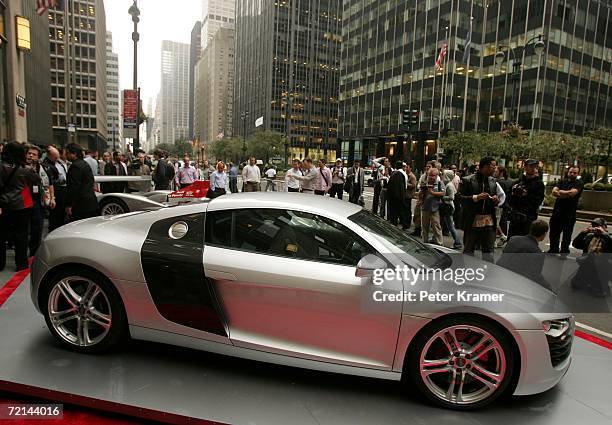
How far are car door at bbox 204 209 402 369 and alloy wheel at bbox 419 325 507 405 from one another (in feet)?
0.99

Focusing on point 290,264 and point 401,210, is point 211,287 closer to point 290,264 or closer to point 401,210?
point 290,264

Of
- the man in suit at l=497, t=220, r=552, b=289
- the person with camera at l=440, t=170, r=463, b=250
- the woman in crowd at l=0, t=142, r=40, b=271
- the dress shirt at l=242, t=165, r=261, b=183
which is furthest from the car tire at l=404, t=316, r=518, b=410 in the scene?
the dress shirt at l=242, t=165, r=261, b=183

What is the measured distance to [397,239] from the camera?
3402mm

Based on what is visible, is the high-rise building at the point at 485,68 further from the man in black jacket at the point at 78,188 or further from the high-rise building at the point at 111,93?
the high-rise building at the point at 111,93

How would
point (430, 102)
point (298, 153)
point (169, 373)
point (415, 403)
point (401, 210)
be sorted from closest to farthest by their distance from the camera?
point (415, 403) → point (169, 373) → point (401, 210) → point (430, 102) → point (298, 153)

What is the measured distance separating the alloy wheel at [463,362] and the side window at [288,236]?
0.82 meters

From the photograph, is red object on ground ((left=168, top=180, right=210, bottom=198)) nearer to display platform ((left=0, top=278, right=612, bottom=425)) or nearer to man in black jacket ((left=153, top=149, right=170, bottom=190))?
man in black jacket ((left=153, top=149, right=170, bottom=190))

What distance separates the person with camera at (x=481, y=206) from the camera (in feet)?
21.5

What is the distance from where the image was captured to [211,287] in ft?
10.2

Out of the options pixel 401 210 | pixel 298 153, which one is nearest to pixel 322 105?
pixel 298 153

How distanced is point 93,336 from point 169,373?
81cm

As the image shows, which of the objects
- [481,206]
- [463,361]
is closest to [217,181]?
[481,206]

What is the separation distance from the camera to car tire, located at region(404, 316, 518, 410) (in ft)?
9.36

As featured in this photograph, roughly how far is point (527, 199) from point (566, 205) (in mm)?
1019
